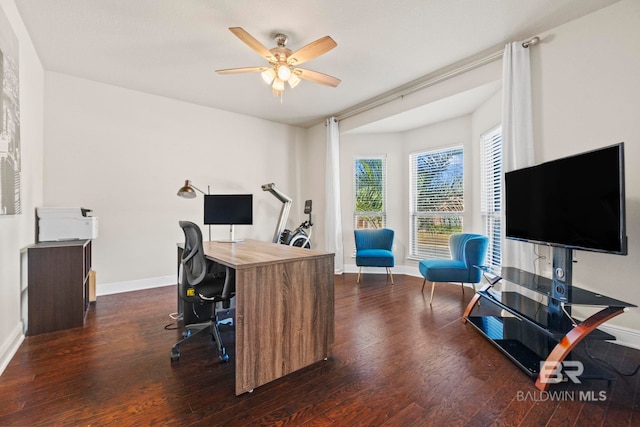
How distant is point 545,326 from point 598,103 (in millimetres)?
1968

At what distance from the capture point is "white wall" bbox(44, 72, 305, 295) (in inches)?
141

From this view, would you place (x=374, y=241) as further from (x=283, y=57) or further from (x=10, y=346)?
(x=10, y=346)

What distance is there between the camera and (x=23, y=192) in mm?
2551

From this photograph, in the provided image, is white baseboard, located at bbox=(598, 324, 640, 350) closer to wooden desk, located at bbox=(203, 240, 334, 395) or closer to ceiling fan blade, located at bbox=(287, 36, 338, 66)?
wooden desk, located at bbox=(203, 240, 334, 395)

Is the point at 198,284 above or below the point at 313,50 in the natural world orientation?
below

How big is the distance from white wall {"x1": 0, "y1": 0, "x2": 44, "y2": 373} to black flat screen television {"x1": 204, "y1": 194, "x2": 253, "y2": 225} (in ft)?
5.03

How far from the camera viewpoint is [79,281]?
2.75 meters

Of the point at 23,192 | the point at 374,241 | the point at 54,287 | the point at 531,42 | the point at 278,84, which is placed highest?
the point at 531,42

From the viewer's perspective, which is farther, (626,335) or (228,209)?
(228,209)

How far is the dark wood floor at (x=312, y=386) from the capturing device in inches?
60.9

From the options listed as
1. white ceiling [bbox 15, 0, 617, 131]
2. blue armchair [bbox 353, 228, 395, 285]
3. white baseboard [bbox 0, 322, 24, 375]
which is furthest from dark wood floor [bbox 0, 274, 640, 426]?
white ceiling [bbox 15, 0, 617, 131]

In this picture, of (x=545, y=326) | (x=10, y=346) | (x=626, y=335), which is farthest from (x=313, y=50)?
(x=626, y=335)

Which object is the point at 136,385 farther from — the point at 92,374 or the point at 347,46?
the point at 347,46

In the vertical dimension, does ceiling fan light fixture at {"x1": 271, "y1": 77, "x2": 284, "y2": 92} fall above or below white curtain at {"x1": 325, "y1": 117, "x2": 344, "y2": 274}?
above
